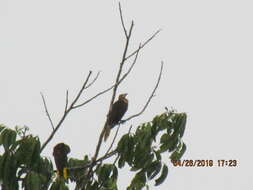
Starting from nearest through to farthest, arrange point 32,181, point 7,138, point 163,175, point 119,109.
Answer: point 32,181 < point 7,138 < point 163,175 < point 119,109

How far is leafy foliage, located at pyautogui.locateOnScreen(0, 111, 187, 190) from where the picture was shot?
5.25 metres

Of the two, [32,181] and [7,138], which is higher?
[7,138]

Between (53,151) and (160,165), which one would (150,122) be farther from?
(53,151)

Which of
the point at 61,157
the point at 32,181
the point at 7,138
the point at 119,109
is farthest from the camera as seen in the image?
the point at 119,109

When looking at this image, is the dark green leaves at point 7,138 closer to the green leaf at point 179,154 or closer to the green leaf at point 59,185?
the green leaf at point 59,185

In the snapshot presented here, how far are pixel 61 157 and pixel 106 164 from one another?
541 millimetres

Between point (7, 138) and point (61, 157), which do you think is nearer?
point (7, 138)

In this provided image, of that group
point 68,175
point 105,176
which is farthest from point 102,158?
point 68,175

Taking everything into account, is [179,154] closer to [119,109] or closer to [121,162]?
[121,162]

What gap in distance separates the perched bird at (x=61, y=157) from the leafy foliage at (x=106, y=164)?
0.26 ft

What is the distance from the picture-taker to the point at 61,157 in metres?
6.03


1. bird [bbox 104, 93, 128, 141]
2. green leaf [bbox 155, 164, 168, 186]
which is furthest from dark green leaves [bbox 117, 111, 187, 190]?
bird [bbox 104, 93, 128, 141]

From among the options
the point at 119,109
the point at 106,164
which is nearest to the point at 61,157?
the point at 106,164

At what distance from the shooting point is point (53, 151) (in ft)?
20.1
